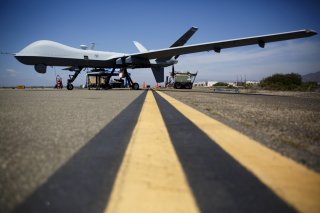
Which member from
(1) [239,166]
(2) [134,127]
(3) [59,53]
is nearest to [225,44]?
(3) [59,53]

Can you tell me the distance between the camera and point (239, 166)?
4.78 feet

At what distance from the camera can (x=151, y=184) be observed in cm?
118

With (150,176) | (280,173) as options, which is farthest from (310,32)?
(150,176)

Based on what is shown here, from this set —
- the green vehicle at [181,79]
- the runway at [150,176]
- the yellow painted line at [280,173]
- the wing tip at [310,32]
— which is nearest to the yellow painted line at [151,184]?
the runway at [150,176]

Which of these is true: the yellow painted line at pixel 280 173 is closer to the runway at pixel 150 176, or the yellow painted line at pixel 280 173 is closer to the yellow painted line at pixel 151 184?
the runway at pixel 150 176

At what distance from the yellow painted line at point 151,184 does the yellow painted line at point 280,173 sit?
1.40 ft

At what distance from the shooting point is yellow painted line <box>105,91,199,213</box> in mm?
976

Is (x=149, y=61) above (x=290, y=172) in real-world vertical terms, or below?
above

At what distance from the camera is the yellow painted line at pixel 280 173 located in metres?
1.05

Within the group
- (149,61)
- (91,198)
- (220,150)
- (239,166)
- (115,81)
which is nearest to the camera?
(91,198)

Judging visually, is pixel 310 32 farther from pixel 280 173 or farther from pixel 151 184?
pixel 151 184

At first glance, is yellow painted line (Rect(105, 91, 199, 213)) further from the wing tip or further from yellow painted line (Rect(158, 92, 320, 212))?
the wing tip

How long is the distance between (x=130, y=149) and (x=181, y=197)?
2.76 ft

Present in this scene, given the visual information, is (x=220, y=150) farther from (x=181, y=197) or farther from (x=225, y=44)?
(x=225, y=44)
